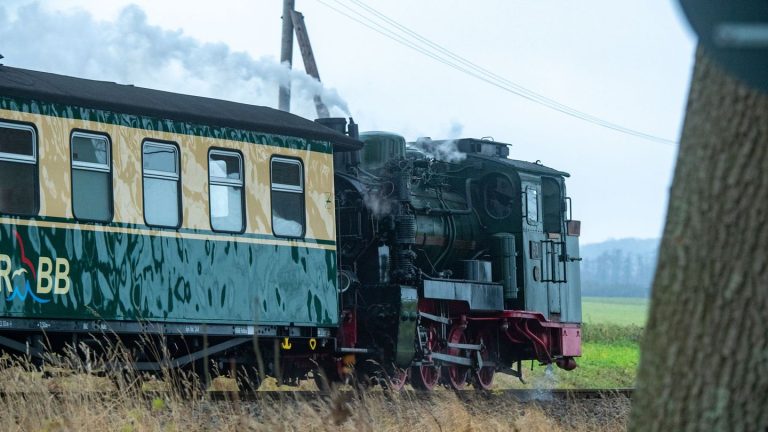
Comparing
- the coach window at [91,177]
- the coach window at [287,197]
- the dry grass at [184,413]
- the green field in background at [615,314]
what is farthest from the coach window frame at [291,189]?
the green field in background at [615,314]

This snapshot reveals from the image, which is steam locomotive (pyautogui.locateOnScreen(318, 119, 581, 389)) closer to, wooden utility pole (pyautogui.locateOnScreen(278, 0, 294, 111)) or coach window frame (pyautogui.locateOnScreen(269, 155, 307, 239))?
coach window frame (pyautogui.locateOnScreen(269, 155, 307, 239))

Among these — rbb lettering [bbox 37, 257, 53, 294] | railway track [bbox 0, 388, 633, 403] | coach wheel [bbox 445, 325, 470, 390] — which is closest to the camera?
rbb lettering [bbox 37, 257, 53, 294]

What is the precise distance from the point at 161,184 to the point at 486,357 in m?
6.87

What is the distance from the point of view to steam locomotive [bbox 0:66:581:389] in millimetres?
10477

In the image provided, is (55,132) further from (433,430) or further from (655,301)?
(655,301)

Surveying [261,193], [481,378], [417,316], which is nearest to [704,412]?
[261,193]

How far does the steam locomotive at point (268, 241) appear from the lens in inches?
412

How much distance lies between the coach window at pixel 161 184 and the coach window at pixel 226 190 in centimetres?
44

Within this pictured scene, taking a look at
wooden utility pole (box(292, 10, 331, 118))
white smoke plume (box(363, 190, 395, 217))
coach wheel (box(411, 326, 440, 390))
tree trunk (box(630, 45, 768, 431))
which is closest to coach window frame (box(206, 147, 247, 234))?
white smoke plume (box(363, 190, 395, 217))

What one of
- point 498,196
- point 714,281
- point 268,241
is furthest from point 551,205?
point 714,281

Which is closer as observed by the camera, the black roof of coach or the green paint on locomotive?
the green paint on locomotive

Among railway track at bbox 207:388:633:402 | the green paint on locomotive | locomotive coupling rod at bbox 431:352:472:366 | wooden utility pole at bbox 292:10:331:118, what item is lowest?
railway track at bbox 207:388:633:402

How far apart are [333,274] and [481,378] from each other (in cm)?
447

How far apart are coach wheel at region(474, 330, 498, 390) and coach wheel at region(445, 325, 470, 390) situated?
262 millimetres
